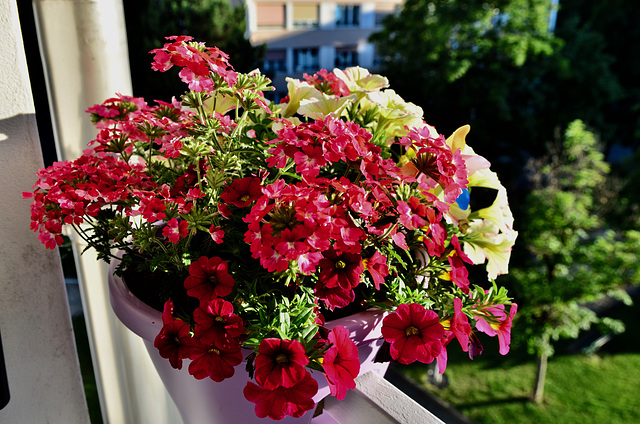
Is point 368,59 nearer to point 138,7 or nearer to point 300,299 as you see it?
point 138,7

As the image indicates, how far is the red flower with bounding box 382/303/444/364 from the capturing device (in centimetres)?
62

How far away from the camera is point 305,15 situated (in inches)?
793

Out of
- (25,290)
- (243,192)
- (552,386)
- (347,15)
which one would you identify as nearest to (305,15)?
(347,15)

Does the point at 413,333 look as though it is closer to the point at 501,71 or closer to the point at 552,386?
the point at 552,386

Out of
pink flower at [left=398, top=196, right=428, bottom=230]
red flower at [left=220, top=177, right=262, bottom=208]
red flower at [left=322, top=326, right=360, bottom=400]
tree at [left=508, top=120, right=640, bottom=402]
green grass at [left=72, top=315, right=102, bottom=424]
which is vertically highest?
red flower at [left=220, top=177, right=262, bottom=208]

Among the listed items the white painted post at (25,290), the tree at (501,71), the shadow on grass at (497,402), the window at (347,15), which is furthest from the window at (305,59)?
the white painted post at (25,290)

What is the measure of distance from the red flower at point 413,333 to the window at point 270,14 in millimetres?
20681

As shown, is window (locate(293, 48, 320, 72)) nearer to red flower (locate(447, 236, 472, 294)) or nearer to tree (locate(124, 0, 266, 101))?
tree (locate(124, 0, 266, 101))

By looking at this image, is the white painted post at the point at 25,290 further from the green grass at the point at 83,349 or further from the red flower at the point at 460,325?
the red flower at the point at 460,325

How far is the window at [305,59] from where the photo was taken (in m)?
20.6

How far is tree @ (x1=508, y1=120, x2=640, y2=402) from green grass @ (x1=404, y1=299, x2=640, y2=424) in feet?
1.06

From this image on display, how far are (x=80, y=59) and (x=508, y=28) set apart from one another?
Answer: 11276mm

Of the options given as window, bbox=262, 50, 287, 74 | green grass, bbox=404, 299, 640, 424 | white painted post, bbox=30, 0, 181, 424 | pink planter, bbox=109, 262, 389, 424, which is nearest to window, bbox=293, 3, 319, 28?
window, bbox=262, 50, 287, 74

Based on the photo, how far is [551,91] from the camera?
12.6 m
